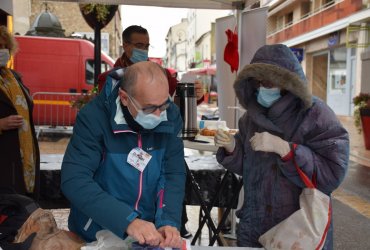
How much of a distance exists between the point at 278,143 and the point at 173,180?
19.0 inches

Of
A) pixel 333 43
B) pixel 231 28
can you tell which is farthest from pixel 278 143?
pixel 333 43

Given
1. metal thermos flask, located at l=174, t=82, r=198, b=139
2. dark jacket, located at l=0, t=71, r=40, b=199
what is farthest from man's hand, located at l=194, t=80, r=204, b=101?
dark jacket, located at l=0, t=71, r=40, b=199

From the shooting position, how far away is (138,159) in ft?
4.83

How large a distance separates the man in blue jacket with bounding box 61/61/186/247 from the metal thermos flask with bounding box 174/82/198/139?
158 centimetres

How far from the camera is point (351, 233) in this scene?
4578 mm

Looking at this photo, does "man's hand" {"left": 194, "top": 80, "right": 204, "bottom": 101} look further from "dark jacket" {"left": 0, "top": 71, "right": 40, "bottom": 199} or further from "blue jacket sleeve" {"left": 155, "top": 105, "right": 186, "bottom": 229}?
"blue jacket sleeve" {"left": 155, "top": 105, "right": 186, "bottom": 229}

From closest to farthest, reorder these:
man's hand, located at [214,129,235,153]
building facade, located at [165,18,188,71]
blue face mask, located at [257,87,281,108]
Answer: blue face mask, located at [257,87,281,108], man's hand, located at [214,129,235,153], building facade, located at [165,18,188,71]

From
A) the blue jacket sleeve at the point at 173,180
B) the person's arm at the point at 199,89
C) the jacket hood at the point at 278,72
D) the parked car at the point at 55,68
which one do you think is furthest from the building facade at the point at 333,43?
the blue jacket sleeve at the point at 173,180

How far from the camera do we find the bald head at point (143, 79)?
55.4 inches

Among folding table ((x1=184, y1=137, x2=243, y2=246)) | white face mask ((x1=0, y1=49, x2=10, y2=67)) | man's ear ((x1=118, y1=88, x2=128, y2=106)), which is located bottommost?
folding table ((x1=184, y1=137, x2=243, y2=246))

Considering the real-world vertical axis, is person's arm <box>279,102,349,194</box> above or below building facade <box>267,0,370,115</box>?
below

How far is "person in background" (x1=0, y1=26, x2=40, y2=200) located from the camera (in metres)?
3.08

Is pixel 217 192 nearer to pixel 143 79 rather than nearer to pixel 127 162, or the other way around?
pixel 127 162

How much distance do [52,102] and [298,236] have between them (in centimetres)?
1029
